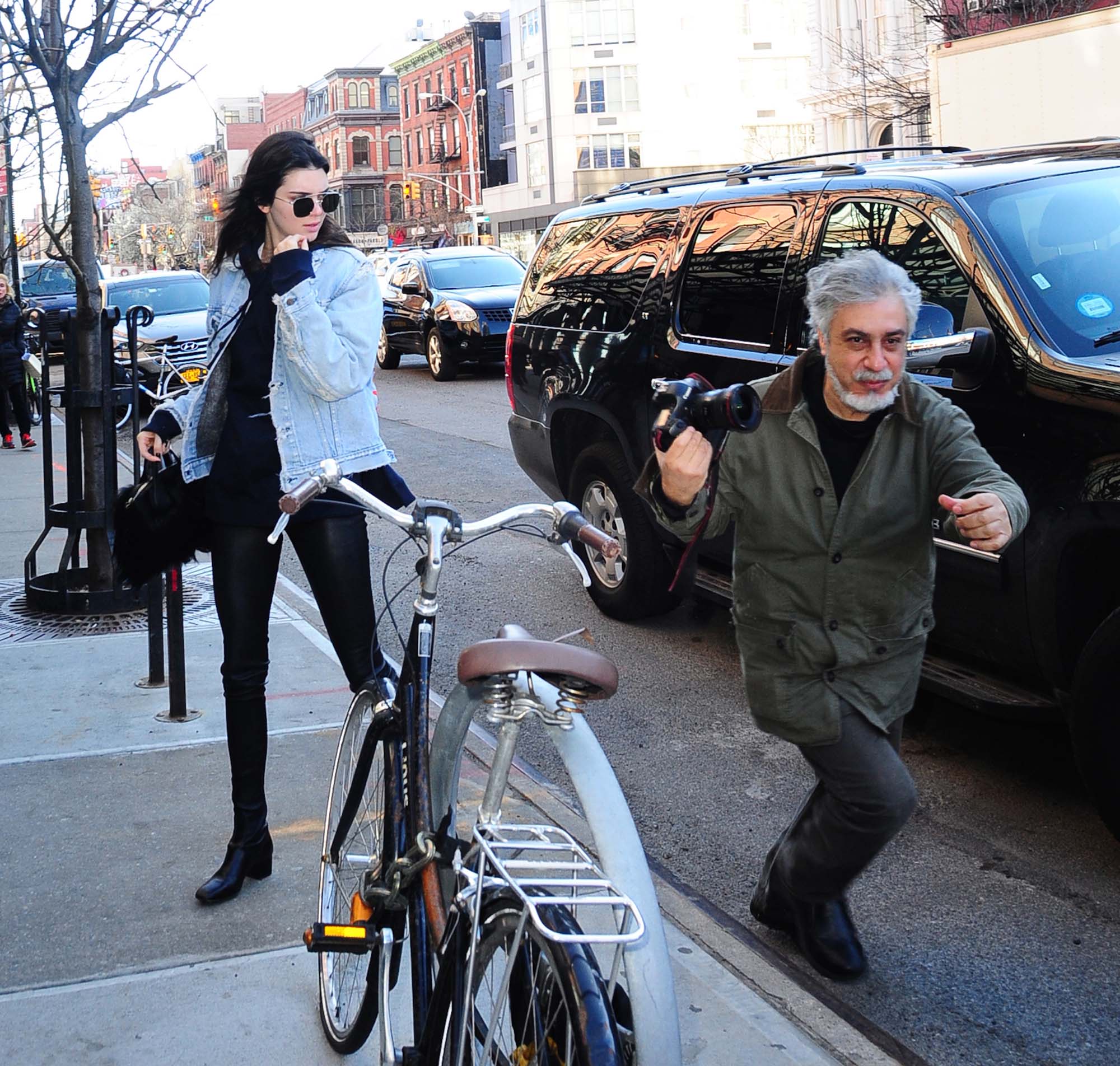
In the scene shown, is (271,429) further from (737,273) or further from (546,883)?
(737,273)

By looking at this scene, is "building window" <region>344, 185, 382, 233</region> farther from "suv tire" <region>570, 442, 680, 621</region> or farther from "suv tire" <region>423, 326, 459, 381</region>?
"suv tire" <region>570, 442, 680, 621</region>

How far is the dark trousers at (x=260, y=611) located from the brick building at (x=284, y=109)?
10406 centimetres

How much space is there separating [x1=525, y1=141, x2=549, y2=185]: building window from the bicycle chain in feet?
240

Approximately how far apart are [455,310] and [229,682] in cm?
1677

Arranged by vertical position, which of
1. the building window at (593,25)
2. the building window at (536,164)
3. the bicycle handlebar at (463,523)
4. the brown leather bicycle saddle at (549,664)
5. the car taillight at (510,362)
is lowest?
the brown leather bicycle saddle at (549,664)

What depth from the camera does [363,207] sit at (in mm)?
95000

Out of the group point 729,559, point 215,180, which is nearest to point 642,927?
point 729,559

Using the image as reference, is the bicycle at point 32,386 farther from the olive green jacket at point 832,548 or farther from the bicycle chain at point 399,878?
the bicycle chain at point 399,878

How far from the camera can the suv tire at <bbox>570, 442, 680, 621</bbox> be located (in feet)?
22.5

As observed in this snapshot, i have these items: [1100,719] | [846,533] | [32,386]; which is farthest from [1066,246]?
[32,386]

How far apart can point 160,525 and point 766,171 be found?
348 cm

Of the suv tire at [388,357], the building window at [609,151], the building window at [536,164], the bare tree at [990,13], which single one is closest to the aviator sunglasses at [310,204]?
the suv tire at [388,357]

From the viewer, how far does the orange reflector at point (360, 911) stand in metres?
2.98

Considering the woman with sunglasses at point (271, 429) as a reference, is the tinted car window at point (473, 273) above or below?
above
